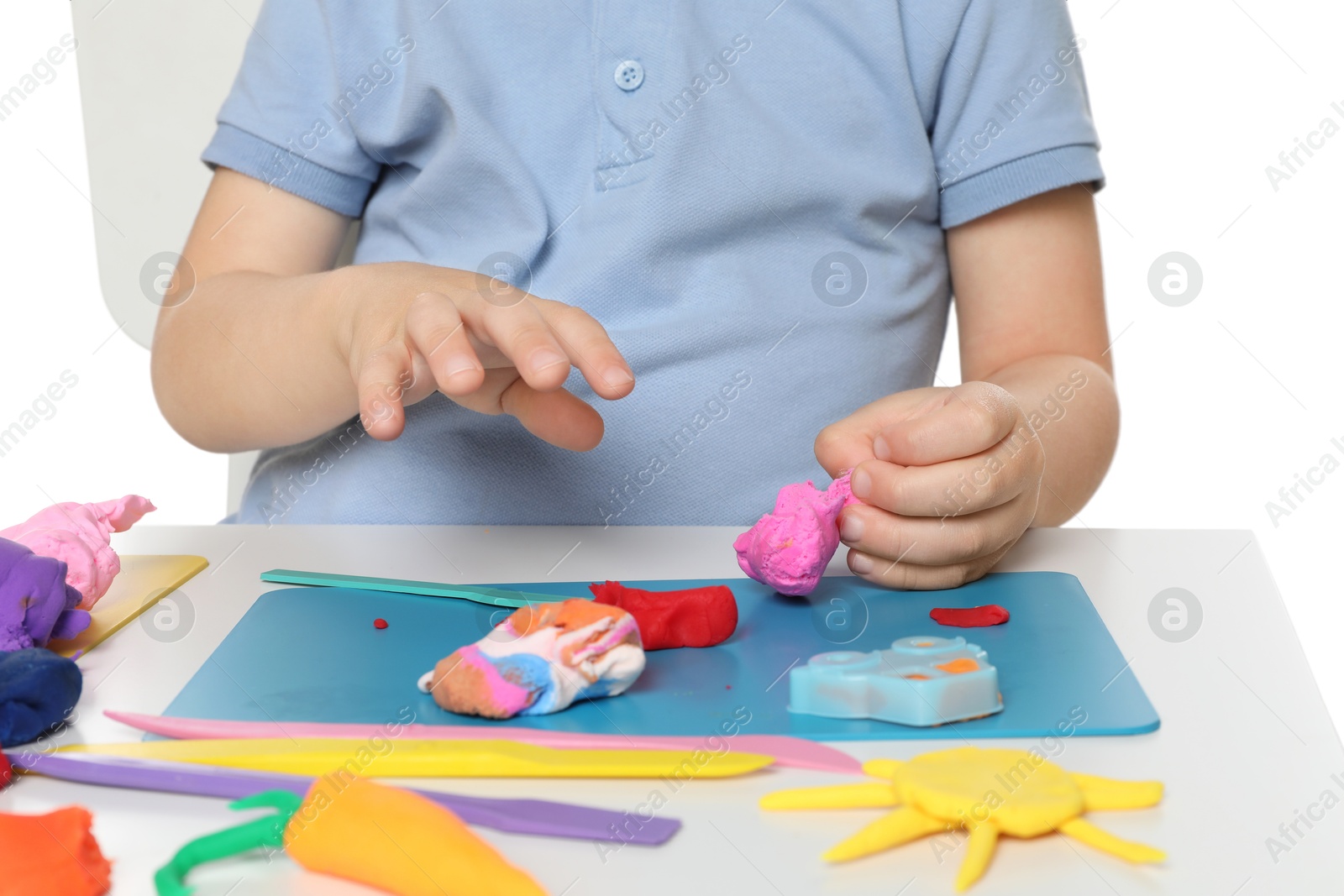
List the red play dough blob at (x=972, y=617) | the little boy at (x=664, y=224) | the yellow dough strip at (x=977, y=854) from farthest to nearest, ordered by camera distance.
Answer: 1. the little boy at (x=664, y=224)
2. the red play dough blob at (x=972, y=617)
3. the yellow dough strip at (x=977, y=854)

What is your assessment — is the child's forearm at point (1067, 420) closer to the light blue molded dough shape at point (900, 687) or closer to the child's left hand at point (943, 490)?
the child's left hand at point (943, 490)

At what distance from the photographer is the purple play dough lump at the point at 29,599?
0.50m

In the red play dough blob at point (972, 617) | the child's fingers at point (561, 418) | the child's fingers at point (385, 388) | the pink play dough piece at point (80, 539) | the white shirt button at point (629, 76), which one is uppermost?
the white shirt button at point (629, 76)

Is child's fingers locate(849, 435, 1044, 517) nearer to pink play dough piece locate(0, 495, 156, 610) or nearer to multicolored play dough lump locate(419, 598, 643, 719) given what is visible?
multicolored play dough lump locate(419, 598, 643, 719)

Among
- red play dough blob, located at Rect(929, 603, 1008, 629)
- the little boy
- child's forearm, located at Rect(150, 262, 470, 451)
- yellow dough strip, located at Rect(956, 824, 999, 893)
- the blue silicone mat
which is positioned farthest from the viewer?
the little boy

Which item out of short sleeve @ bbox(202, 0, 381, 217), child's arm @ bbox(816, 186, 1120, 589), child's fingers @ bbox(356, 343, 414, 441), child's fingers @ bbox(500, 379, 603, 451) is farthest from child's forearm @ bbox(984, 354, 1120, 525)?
short sleeve @ bbox(202, 0, 381, 217)

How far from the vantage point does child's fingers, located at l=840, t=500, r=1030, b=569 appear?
0.61m

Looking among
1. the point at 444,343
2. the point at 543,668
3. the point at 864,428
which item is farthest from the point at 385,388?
the point at 864,428

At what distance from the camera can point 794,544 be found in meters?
0.59

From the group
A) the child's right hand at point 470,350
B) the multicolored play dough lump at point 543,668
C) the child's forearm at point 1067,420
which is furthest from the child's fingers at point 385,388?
the child's forearm at point 1067,420

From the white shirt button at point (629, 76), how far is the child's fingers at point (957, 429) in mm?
333

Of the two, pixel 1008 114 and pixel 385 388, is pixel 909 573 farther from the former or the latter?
pixel 1008 114

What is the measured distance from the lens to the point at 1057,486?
778mm

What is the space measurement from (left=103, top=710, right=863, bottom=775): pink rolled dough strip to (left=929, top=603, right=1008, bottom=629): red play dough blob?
0.52 feet
